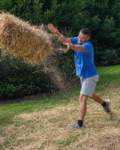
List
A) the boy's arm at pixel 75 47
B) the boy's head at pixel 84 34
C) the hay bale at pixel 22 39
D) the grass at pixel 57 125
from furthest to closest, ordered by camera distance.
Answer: the hay bale at pixel 22 39 → the boy's head at pixel 84 34 → the boy's arm at pixel 75 47 → the grass at pixel 57 125

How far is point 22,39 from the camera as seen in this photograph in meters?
8.54

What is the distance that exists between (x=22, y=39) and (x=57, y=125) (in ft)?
5.00

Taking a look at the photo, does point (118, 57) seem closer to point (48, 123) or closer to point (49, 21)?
point (49, 21)

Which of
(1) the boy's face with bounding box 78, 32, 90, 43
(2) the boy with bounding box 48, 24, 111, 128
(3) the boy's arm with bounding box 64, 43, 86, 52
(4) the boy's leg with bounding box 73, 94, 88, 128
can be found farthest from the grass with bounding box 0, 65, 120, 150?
(1) the boy's face with bounding box 78, 32, 90, 43

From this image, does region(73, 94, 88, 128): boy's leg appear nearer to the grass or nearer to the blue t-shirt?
the grass

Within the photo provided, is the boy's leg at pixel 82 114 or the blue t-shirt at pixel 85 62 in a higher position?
the blue t-shirt at pixel 85 62

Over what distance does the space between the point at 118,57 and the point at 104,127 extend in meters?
8.93

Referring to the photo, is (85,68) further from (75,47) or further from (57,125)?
(57,125)

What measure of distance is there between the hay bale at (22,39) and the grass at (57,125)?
1.08m

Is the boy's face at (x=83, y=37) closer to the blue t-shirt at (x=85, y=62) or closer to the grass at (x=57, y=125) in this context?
the blue t-shirt at (x=85, y=62)

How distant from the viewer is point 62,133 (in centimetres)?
786

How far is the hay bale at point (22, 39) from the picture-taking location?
27.7 ft

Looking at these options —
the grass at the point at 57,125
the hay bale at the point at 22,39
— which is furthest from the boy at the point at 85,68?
the hay bale at the point at 22,39

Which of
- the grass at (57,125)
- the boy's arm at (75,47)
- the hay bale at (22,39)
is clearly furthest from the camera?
the hay bale at (22,39)
